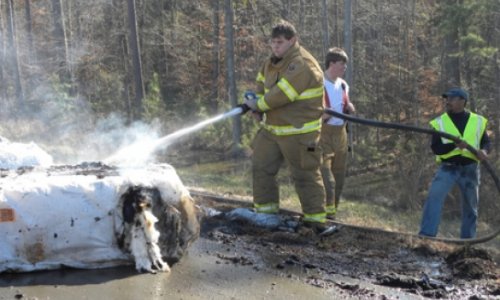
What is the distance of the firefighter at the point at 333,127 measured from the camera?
20.6 ft

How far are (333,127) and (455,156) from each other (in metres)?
1.34

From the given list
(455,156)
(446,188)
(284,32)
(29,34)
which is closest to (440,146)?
(455,156)

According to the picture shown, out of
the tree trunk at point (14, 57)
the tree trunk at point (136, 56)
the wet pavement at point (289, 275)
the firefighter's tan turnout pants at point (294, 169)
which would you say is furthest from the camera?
the tree trunk at point (14, 57)

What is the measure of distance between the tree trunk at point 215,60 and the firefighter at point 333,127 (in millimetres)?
19464

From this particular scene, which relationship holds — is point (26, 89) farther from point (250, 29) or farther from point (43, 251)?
point (43, 251)

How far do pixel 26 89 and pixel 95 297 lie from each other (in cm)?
2728

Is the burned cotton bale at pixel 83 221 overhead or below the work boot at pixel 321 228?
overhead

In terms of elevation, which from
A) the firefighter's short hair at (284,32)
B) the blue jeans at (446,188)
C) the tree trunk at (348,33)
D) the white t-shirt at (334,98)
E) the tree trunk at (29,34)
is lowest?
the blue jeans at (446,188)

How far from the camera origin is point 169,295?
3861 mm

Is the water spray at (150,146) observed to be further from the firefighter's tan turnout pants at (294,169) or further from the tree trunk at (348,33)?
the tree trunk at (348,33)

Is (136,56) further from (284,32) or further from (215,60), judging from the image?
(284,32)

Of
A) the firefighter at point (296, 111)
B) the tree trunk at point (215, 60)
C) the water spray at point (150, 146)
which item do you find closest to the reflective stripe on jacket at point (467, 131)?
the firefighter at point (296, 111)

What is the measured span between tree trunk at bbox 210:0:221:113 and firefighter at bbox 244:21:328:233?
20025mm

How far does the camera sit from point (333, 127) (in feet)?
20.8
